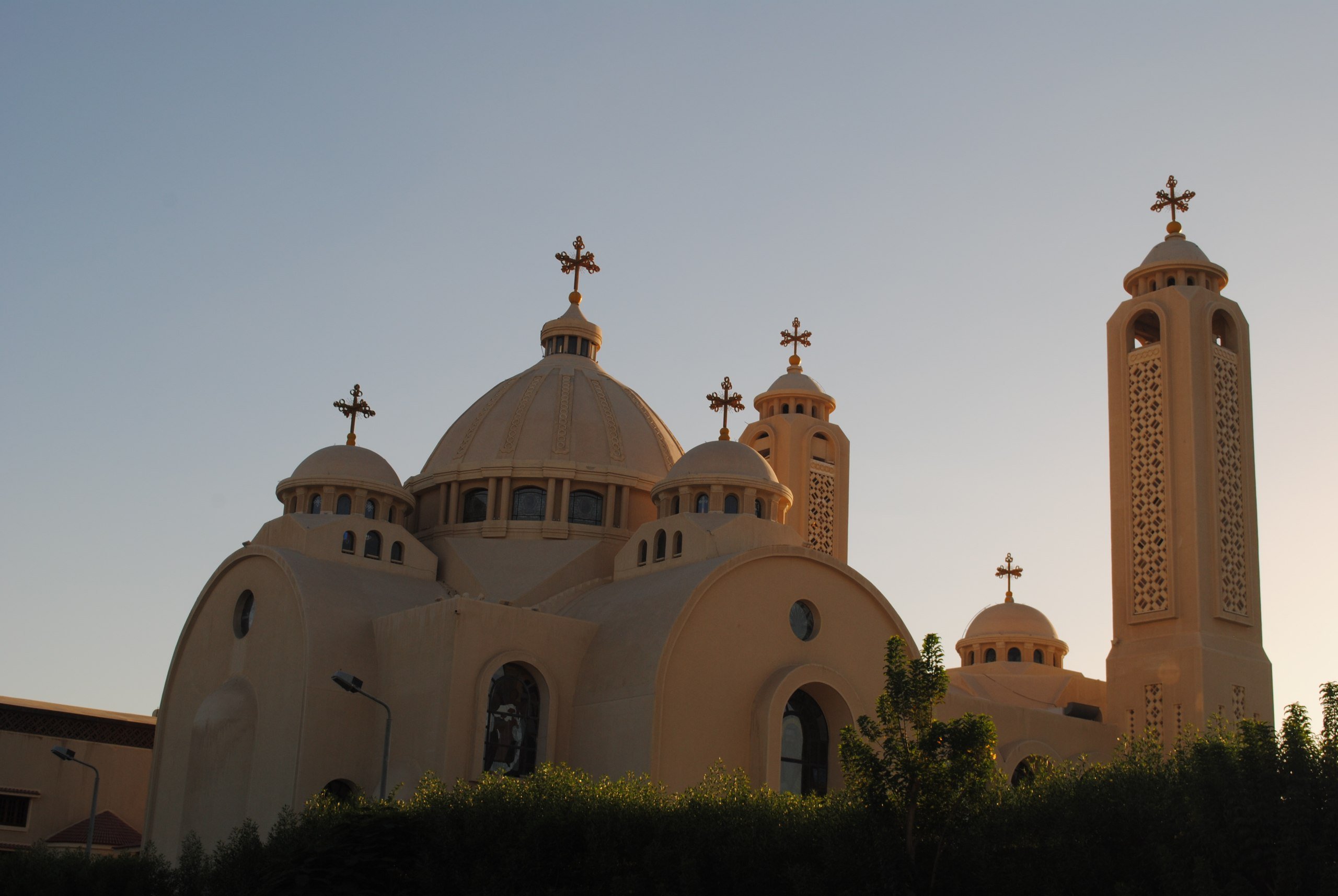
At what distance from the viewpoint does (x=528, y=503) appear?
95.7 feet

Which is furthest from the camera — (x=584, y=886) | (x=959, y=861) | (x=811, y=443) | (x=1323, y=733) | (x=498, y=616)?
(x=811, y=443)

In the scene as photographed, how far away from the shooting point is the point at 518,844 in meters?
17.0

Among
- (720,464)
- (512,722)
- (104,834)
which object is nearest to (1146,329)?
(720,464)

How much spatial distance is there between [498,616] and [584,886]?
23.2 ft

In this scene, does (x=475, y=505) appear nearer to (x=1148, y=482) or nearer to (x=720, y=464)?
(x=720, y=464)

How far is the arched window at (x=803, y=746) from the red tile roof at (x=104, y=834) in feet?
45.7

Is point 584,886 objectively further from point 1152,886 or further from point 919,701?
point 1152,886

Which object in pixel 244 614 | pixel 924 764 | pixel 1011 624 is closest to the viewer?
pixel 924 764

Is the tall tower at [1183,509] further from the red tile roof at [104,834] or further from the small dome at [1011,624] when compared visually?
the red tile roof at [104,834]

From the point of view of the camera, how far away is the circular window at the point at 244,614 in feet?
85.3

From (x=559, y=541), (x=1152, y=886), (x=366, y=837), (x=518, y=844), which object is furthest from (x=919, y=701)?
(x=559, y=541)

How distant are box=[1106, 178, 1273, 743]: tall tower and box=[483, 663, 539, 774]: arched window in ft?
37.6

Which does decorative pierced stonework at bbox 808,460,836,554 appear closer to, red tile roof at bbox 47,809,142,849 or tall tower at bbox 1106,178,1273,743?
tall tower at bbox 1106,178,1273,743

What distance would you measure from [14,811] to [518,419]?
12601mm
